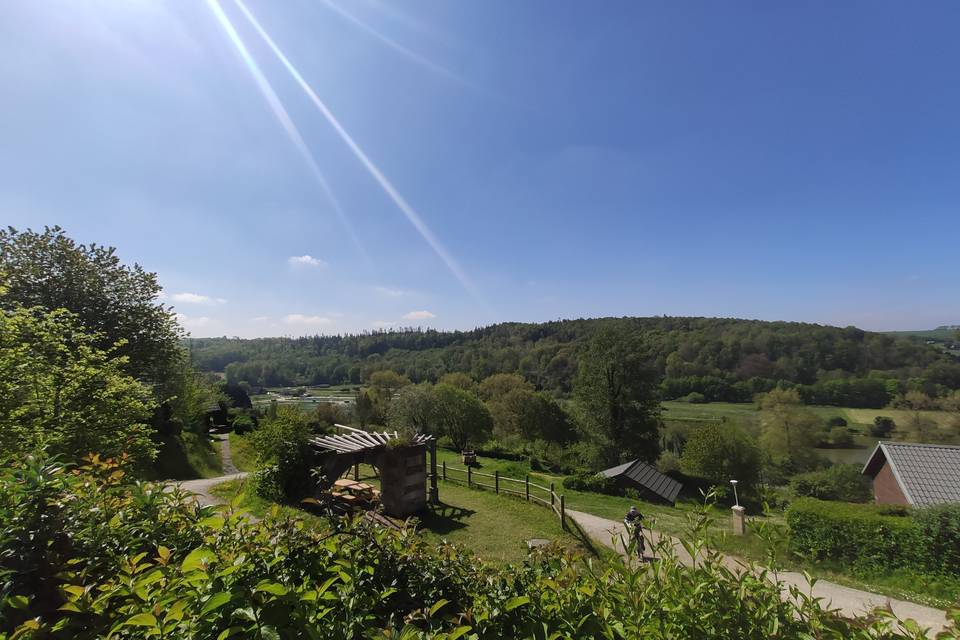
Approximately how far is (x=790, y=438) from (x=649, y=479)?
26.2 m

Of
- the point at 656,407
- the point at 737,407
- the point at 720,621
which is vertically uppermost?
the point at 720,621

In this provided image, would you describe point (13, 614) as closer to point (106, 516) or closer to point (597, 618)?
point (106, 516)

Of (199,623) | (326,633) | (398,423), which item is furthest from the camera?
(398,423)

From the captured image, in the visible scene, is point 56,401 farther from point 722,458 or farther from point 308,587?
point 722,458

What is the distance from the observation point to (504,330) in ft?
512

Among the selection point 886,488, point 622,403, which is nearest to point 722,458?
point 622,403

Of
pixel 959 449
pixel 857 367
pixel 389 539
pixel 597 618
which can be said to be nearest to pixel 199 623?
pixel 389 539

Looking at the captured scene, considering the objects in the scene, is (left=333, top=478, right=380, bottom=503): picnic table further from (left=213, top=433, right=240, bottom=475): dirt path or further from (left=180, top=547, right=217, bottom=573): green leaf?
(left=213, top=433, right=240, bottom=475): dirt path

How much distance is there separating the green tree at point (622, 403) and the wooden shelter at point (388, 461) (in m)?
A: 20.4

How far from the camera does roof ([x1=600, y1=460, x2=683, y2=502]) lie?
18.6 m

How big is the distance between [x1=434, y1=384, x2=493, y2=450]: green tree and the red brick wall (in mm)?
26013

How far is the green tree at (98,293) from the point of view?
15.2 meters

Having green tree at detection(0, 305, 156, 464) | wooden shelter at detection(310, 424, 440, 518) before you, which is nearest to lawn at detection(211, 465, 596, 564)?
wooden shelter at detection(310, 424, 440, 518)

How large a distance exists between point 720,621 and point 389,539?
73.7 inches
